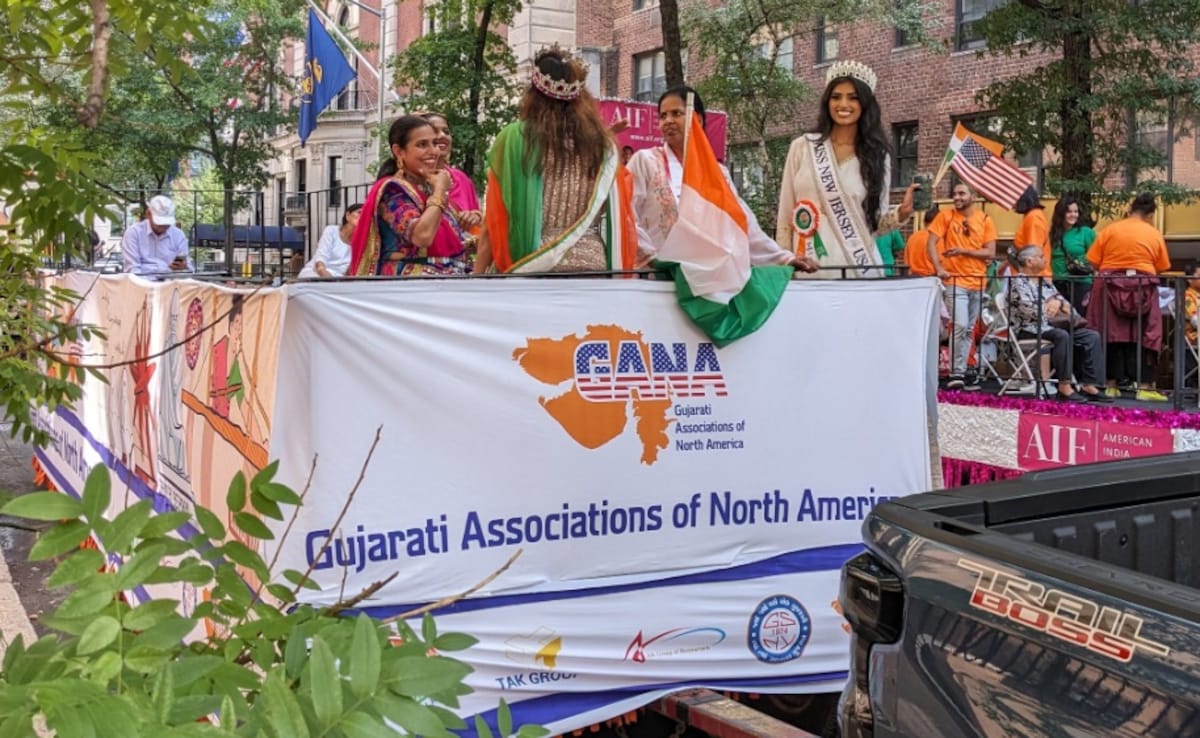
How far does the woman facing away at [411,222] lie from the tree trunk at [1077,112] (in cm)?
1022

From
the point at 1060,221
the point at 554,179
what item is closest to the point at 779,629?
the point at 554,179

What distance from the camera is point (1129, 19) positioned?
13.2 metres

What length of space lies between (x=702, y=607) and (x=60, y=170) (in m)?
2.67

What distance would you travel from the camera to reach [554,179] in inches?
192

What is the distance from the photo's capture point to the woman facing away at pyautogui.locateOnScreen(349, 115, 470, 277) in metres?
5.26

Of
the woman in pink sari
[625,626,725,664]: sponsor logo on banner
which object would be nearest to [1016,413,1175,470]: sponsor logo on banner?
[625,626,725,664]: sponsor logo on banner

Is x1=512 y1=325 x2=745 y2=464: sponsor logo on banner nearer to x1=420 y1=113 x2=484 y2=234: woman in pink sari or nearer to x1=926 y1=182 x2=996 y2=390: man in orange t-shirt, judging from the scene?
x1=420 y1=113 x2=484 y2=234: woman in pink sari

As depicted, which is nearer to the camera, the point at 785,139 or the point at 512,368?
the point at 512,368

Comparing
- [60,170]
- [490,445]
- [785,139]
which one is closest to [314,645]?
[60,170]

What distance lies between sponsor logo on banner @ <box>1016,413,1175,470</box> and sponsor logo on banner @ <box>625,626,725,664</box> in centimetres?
411

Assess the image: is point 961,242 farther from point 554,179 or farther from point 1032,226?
point 554,179

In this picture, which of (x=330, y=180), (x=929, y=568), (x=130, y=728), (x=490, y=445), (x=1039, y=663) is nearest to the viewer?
(x=130, y=728)

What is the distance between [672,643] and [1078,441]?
4.72m

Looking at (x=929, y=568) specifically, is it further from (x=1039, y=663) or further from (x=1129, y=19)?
(x=1129, y=19)
